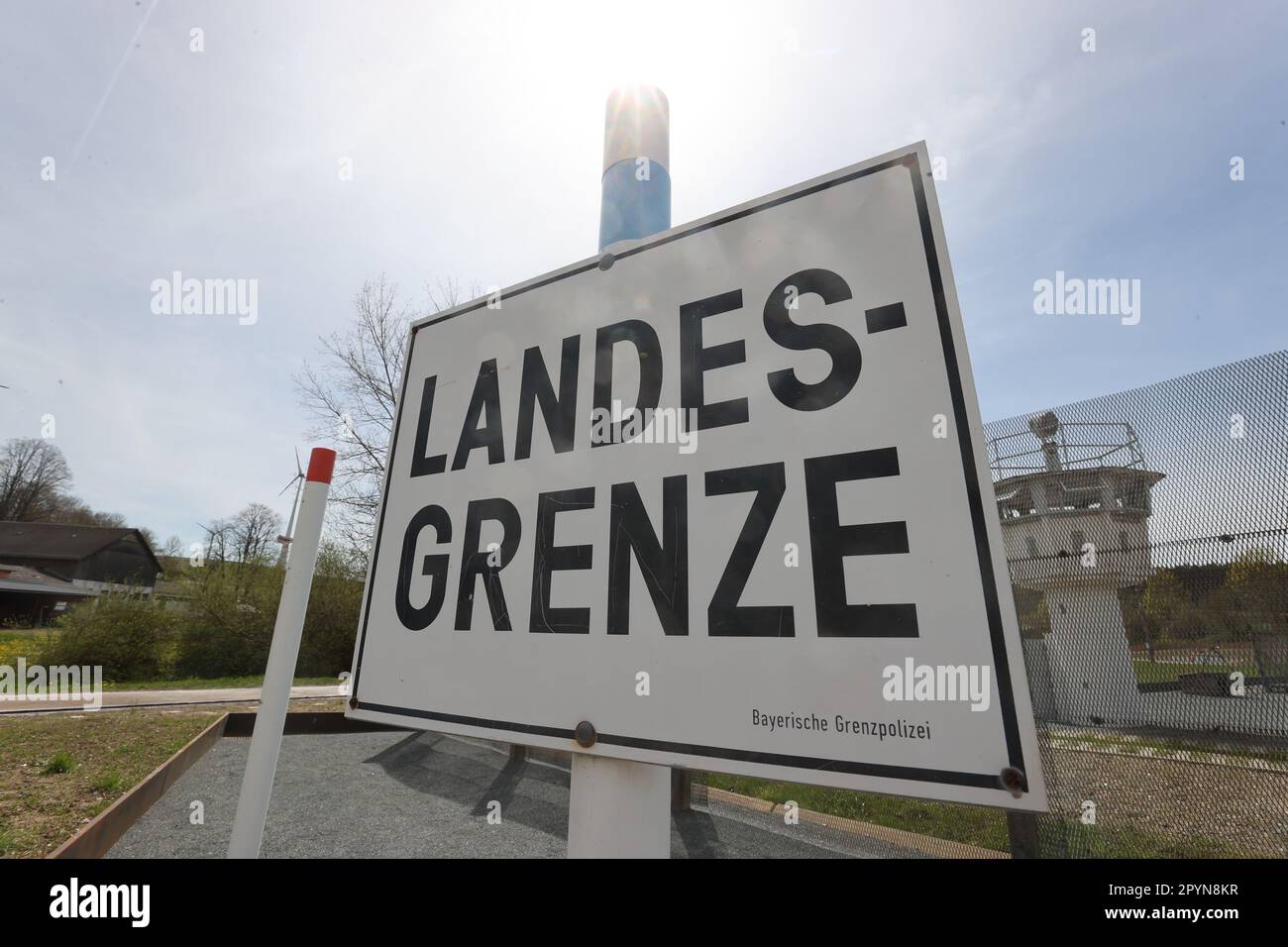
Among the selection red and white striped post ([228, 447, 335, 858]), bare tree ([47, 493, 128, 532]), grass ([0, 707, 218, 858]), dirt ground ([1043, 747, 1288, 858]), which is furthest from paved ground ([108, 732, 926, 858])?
bare tree ([47, 493, 128, 532])

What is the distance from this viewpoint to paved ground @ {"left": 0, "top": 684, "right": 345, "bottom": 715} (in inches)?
323

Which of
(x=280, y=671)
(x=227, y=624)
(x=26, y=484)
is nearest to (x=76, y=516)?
(x=26, y=484)

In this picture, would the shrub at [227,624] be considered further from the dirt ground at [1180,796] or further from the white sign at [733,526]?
the dirt ground at [1180,796]

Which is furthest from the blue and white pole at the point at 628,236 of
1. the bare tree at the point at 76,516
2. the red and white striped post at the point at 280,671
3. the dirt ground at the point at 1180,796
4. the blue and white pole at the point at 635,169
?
the bare tree at the point at 76,516

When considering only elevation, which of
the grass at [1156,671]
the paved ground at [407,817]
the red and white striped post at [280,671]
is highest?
the red and white striped post at [280,671]

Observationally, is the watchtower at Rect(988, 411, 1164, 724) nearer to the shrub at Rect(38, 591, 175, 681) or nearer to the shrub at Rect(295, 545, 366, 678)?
the shrub at Rect(295, 545, 366, 678)

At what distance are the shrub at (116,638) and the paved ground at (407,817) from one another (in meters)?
8.18

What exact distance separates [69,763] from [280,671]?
6267mm

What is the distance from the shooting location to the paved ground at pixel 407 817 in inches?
166

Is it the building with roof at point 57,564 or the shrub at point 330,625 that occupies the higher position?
the building with roof at point 57,564
